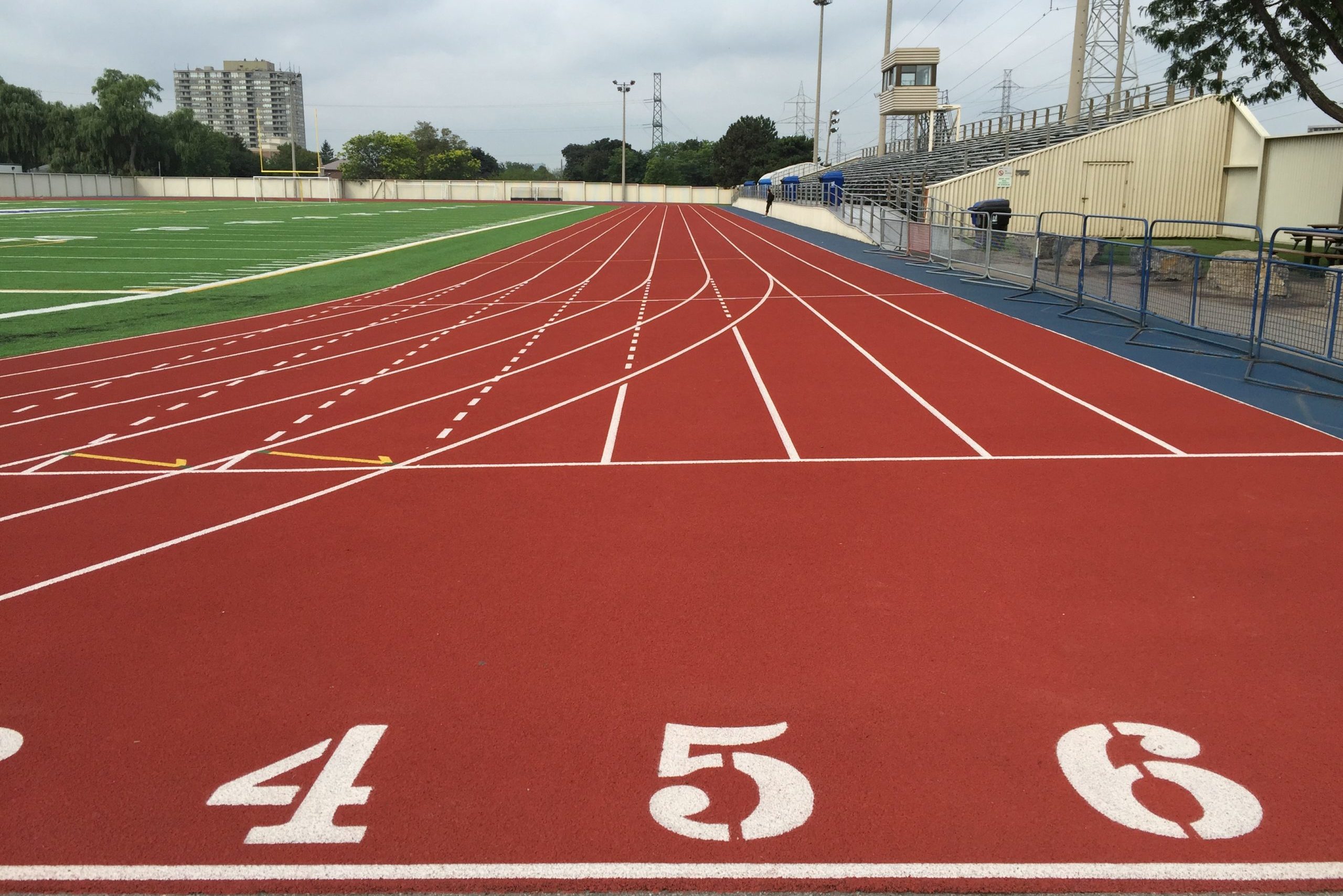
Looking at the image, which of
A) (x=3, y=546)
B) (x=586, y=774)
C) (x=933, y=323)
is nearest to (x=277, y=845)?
(x=586, y=774)

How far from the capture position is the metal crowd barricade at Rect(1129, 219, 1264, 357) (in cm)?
1270

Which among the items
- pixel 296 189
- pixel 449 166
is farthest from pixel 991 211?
pixel 449 166

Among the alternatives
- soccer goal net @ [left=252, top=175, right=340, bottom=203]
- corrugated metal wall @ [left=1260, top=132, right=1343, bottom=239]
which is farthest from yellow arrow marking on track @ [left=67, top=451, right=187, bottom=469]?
soccer goal net @ [left=252, top=175, right=340, bottom=203]

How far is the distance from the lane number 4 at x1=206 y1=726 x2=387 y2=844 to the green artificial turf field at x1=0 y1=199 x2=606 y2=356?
12055 millimetres

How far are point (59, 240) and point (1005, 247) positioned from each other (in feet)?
95.2

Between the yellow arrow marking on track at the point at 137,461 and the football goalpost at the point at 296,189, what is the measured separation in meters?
87.2

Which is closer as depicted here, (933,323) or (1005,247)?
(933,323)

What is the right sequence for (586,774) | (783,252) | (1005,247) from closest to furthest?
(586,774) → (1005,247) → (783,252)

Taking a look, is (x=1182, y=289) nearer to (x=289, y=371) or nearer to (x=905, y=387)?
(x=905, y=387)

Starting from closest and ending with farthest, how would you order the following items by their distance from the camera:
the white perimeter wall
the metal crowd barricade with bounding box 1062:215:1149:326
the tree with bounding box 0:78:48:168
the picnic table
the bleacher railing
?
1. the bleacher railing
2. the metal crowd barricade with bounding box 1062:215:1149:326
3. the picnic table
4. the white perimeter wall
5. the tree with bounding box 0:78:48:168

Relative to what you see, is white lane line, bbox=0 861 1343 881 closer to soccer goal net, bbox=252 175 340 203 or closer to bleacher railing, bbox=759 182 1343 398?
bleacher railing, bbox=759 182 1343 398

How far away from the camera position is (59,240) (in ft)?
106

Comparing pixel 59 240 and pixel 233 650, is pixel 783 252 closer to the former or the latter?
pixel 59 240

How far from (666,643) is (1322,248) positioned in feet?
80.4
